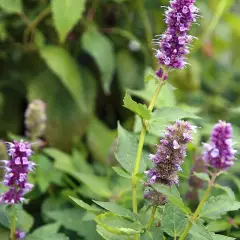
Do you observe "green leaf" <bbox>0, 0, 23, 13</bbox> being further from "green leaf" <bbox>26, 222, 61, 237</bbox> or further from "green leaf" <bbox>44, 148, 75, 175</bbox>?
"green leaf" <bbox>26, 222, 61, 237</bbox>

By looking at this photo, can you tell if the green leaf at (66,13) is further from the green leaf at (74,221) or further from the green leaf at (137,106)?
the green leaf at (137,106)

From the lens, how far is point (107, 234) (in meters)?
0.86

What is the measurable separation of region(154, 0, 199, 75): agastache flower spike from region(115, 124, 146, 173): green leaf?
0.59 ft

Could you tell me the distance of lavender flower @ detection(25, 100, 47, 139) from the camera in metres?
1.37

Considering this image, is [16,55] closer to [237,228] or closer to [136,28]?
[136,28]

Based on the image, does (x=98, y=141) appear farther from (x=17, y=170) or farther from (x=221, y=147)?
(x=221, y=147)

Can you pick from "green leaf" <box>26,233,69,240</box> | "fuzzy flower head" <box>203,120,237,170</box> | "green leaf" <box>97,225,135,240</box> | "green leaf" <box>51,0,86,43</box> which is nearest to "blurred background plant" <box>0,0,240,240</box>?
"green leaf" <box>51,0,86,43</box>

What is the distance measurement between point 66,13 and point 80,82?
11.3 inches

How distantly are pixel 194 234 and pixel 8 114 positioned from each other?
→ 1.07 m

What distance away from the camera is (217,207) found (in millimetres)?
842

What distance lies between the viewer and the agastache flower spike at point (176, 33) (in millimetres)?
869

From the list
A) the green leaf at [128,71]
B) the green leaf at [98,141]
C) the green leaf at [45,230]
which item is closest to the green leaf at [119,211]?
the green leaf at [45,230]

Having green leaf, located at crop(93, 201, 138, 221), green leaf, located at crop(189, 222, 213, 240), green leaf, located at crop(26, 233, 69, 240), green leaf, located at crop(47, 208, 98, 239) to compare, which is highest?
green leaf, located at crop(189, 222, 213, 240)

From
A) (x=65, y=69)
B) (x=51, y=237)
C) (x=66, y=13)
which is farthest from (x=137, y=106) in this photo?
(x=65, y=69)
